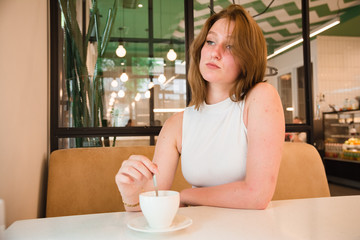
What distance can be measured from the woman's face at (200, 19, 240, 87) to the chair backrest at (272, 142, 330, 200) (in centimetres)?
82

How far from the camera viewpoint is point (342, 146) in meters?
6.39

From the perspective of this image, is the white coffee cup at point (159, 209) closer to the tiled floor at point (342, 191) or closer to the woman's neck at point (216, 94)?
the woman's neck at point (216, 94)

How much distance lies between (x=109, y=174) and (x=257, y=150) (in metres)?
0.92

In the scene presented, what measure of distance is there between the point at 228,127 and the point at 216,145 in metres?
0.09

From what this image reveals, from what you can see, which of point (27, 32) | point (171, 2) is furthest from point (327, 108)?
point (27, 32)

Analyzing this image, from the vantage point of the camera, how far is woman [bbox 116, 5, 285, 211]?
106cm

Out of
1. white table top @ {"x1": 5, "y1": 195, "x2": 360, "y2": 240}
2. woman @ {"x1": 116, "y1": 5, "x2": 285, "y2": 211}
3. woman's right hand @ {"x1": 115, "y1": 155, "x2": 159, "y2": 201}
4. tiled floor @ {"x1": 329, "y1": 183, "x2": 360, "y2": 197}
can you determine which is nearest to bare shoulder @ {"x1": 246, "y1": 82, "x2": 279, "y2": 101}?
woman @ {"x1": 116, "y1": 5, "x2": 285, "y2": 211}

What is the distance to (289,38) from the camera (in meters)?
2.30

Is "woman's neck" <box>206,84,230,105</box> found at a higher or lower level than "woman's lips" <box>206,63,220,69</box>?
lower

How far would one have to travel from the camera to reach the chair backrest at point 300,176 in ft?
6.16

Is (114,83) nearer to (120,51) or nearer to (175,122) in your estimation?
(120,51)

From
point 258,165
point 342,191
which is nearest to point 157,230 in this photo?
point 258,165

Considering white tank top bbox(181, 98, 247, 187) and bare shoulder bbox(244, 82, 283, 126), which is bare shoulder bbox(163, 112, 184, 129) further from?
bare shoulder bbox(244, 82, 283, 126)

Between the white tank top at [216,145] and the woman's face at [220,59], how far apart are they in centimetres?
10
